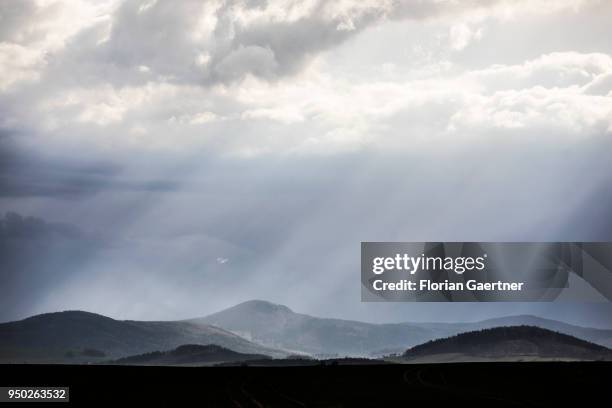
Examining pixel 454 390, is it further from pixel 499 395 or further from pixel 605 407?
pixel 605 407

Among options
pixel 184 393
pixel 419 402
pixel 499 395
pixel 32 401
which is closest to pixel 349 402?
pixel 419 402

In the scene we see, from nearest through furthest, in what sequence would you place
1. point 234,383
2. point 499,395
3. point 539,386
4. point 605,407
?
1. point 605,407
2. point 499,395
3. point 539,386
4. point 234,383

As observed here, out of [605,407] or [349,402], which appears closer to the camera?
[605,407]

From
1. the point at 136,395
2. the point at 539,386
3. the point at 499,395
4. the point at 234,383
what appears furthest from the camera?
the point at 234,383

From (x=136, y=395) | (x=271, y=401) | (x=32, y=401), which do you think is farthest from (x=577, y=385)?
(x=32, y=401)

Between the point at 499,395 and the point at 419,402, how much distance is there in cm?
633

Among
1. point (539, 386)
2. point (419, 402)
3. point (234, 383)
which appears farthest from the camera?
point (234, 383)

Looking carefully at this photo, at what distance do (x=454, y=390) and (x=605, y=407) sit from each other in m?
16.0

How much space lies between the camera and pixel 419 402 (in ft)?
172

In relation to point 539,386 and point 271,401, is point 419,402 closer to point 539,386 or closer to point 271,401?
point 271,401

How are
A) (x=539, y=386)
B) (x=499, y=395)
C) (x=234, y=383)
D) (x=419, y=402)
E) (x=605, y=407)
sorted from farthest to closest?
(x=234, y=383)
(x=539, y=386)
(x=499, y=395)
(x=419, y=402)
(x=605, y=407)

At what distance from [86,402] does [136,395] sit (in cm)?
714

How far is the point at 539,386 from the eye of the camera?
66.2m

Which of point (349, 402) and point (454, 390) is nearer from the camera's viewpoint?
point (349, 402)
